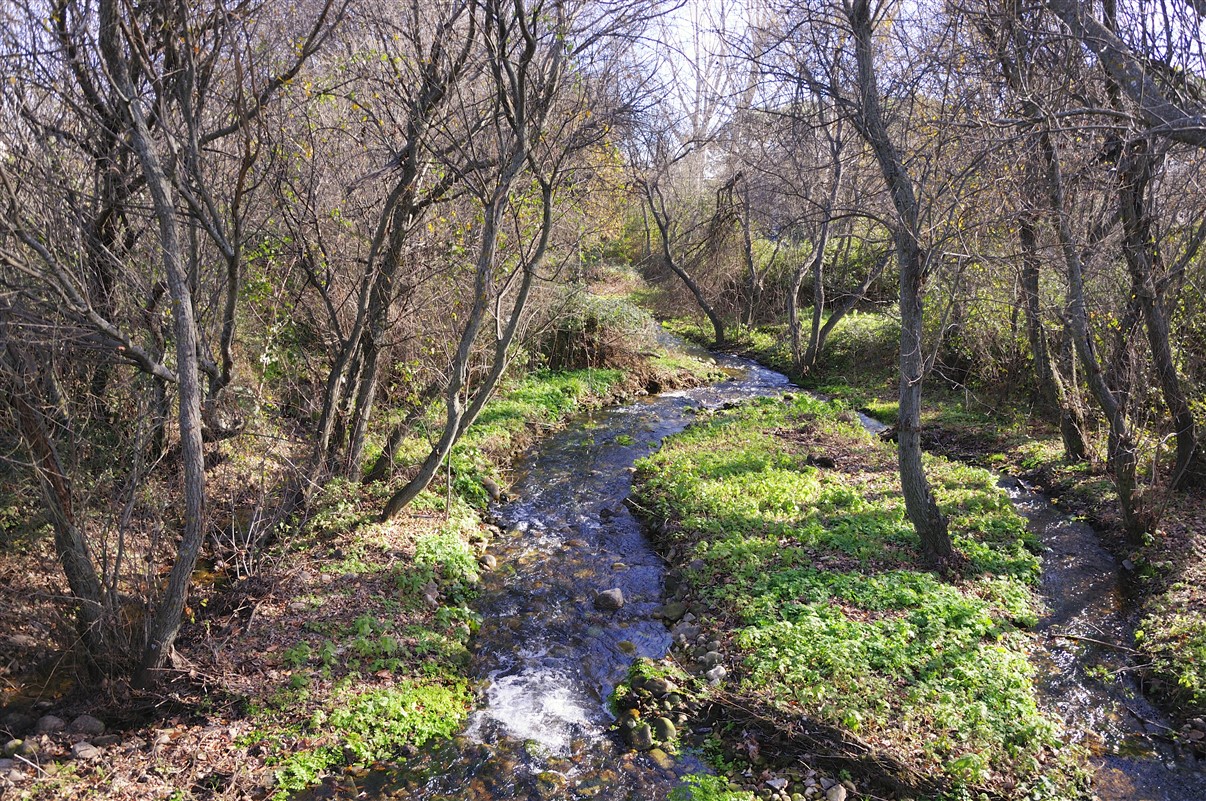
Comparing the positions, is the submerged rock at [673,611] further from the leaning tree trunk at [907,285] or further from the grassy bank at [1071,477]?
the grassy bank at [1071,477]

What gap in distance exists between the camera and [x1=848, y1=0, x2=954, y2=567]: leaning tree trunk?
7223 mm

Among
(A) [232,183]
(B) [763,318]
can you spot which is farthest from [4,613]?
(B) [763,318]

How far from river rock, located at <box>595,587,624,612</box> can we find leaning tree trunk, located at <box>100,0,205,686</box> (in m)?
4.00

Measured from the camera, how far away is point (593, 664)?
6758 millimetres

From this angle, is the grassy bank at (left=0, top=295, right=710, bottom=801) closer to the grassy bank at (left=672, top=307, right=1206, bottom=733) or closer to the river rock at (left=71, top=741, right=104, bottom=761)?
the river rock at (left=71, top=741, right=104, bottom=761)

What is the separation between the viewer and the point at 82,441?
5.45 m

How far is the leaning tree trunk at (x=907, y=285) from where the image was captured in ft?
23.7

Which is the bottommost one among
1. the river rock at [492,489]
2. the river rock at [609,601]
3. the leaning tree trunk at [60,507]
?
the river rock at [609,601]

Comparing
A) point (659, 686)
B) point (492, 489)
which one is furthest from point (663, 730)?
point (492, 489)

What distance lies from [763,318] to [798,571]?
1763cm

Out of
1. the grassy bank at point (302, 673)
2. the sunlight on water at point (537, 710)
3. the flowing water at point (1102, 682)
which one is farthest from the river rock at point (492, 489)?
the flowing water at point (1102, 682)

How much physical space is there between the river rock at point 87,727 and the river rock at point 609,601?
176 inches

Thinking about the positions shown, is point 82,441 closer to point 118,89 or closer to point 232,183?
point 118,89

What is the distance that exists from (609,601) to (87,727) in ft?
15.2
